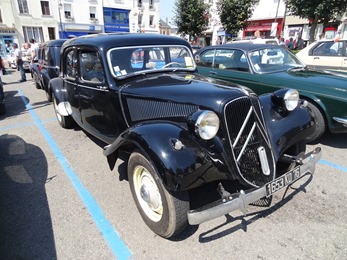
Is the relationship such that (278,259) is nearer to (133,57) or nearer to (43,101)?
(133,57)

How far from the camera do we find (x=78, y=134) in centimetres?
508

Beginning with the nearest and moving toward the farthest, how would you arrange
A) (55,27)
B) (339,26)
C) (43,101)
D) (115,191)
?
(115,191)
(43,101)
(339,26)
(55,27)

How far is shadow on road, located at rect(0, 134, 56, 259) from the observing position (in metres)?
2.28

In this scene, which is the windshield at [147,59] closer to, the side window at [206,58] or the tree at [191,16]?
the side window at [206,58]

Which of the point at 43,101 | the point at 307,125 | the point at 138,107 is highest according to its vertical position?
the point at 138,107

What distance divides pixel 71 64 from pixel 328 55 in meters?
6.75

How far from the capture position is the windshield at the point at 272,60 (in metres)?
5.14

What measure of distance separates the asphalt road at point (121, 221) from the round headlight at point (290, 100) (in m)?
1.01

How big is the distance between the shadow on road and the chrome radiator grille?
1.89 meters

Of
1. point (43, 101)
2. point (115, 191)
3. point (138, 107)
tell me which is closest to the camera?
point (138, 107)

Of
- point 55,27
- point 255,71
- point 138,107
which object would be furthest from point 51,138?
point 55,27

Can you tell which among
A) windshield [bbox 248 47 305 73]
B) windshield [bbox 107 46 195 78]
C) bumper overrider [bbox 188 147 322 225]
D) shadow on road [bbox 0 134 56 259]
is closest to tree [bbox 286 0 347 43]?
windshield [bbox 248 47 305 73]

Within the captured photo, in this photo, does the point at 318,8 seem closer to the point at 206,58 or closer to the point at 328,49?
the point at 328,49

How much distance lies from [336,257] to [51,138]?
478 centimetres
